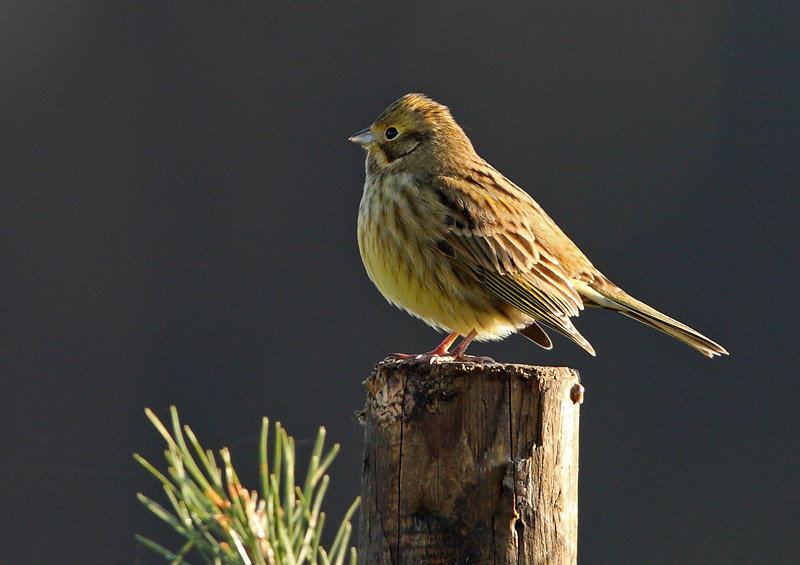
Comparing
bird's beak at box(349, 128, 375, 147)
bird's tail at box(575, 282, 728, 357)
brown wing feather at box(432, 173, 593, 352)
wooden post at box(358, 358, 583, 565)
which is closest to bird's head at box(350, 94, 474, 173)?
bird's beak at box(349, 128, 375, 147)

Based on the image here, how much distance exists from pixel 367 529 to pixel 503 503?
1.15 feet

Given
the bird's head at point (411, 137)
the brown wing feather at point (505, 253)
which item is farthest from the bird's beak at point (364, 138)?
the brown wing feather at point (505, 253)

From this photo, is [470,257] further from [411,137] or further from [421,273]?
[411,137]

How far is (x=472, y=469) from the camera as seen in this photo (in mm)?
2426

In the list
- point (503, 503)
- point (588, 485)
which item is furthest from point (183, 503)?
point (588, 485)

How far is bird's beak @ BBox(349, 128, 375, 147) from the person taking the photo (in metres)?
4.52

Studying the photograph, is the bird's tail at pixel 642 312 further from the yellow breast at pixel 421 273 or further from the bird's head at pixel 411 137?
the bird's head at pixel 411 137

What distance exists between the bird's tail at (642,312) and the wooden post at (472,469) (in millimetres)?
1814

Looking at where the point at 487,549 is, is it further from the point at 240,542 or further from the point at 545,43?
the point at 545,43

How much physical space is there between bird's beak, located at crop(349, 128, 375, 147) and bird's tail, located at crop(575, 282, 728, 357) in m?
1.10

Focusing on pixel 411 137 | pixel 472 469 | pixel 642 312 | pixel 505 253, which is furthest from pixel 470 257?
pixel 472 469

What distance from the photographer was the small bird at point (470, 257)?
3.95 m

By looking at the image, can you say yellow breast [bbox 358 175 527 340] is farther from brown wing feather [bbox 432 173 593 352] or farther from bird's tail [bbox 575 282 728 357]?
bird's tail [bbox 575 282 728 357]

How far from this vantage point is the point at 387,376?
8.71ft
